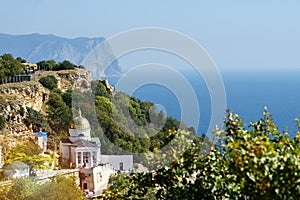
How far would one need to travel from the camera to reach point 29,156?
17109 mm

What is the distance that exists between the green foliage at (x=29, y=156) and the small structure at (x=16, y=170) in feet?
1.53

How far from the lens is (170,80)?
13.0 meters

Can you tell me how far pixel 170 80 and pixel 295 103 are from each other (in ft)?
137

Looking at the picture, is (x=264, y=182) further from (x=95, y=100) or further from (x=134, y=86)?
(x=95, y=100)

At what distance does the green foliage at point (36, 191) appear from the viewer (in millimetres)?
13453

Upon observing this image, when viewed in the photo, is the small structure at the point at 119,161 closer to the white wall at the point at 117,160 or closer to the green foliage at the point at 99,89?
the white wall at the point at 117,160

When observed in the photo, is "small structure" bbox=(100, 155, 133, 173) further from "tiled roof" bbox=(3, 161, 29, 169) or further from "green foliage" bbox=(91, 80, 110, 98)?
"green foliage" bbox=(91, 80, 110, 98)

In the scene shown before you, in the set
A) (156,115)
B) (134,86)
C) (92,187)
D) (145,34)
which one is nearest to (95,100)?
(156,115)

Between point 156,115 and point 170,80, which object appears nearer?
point 170,80

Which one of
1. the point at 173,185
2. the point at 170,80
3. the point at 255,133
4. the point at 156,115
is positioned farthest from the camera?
the point at 156,115

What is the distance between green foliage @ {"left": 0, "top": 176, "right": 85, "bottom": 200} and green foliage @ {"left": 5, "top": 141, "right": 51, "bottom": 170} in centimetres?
223

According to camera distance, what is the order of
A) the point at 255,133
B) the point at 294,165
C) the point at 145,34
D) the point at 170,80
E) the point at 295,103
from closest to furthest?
the point at 294,165 → the point at 255,133 → the point at 145,34 → the point at 170,80 → the point at 295,103

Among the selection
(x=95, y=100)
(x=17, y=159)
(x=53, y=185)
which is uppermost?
(x=95, y=100)

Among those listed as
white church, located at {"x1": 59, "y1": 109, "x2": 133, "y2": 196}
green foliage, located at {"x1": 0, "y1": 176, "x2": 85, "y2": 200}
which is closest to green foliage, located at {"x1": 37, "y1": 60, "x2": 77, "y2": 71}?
white church, located at {"x1": 59, "y1": 109, "x2": 133, "y2": 196}
